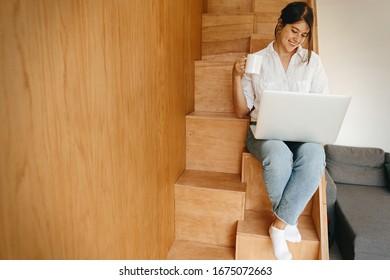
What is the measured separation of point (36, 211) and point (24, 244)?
2.4 inches

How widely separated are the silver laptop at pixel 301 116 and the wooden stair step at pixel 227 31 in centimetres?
89

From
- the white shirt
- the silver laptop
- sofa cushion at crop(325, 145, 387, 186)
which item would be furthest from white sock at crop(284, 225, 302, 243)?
sofa cushion at crop(325, 145, 387, 186)

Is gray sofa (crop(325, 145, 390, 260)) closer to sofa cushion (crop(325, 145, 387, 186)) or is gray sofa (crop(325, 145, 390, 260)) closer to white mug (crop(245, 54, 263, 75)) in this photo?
sofa cushion (crop(325, 145, 387, 186))

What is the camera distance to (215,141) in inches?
65.0

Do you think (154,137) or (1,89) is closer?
(1,89)

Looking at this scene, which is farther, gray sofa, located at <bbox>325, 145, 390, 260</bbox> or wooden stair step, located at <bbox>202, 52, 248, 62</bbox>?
wooden stair step, located at <bbox>202, 52, 248, 62</bbox>

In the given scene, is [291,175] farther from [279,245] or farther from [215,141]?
[215,141]

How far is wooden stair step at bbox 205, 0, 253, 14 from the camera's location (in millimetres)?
2205

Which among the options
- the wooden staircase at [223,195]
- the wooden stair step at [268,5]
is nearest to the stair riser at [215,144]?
the wooden staircase at [223,195]

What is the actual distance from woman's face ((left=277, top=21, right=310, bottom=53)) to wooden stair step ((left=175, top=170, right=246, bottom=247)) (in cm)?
70

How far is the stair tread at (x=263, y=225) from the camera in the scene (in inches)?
54.0

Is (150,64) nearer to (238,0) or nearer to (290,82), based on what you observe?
(290,82)
